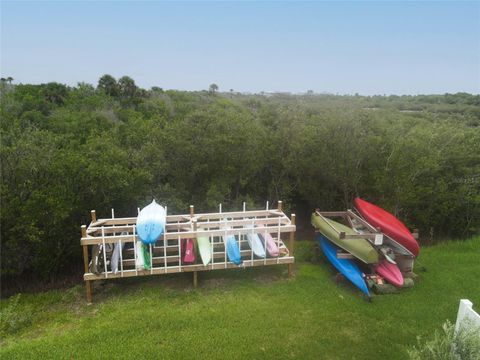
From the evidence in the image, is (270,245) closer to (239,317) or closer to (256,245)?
(256,245)

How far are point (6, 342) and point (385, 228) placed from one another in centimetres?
871

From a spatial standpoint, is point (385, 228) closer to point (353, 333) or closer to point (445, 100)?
point (353, 333)

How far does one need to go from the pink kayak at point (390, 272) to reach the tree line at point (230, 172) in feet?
13.0

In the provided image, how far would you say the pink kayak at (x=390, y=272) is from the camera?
26.2 feet

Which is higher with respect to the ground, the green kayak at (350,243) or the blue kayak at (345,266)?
the green kayak at (350,243)

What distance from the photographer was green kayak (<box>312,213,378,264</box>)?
808 cm

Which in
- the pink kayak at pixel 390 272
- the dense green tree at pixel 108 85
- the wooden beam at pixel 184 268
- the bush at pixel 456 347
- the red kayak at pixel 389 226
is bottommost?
the pink kayak at pixel 390 272

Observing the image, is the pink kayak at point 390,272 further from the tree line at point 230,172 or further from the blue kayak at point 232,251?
the tree line at point 230,172

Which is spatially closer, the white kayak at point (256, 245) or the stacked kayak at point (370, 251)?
the stacked kayak at point (370, 251)

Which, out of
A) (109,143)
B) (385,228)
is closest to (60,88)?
(109,143)

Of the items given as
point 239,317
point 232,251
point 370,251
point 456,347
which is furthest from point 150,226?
point 456,347

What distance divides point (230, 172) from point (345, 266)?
5.44 meters

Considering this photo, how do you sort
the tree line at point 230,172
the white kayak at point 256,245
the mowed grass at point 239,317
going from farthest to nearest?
the tree line at point 230,172
the white kayak at point 256,245
the mowed grass at point 239,317

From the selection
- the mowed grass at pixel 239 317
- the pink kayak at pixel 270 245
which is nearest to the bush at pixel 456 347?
the mowed grass at pixel 239 317
